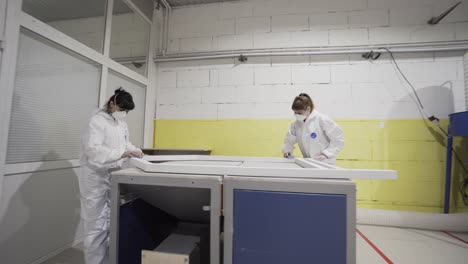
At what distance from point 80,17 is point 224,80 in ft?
5.41

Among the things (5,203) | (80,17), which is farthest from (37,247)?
(80,17)

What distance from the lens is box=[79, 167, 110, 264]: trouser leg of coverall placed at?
1.45m

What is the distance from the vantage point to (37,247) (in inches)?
63.8

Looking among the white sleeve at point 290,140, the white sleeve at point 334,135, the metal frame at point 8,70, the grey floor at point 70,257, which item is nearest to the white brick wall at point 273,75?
the white sleeve at point 290,140

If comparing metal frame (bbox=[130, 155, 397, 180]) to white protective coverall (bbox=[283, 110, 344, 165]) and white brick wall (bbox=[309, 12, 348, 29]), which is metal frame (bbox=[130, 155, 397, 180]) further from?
white brick wall (bbox=[309, 12, 348, 29])

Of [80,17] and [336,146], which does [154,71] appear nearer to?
[80,17]

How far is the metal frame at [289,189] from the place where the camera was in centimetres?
86

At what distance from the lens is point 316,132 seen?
6.30 feet

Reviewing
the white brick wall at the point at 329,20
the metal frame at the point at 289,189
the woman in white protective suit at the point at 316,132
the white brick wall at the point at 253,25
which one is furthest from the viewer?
the white brick wall at the point at 253,25

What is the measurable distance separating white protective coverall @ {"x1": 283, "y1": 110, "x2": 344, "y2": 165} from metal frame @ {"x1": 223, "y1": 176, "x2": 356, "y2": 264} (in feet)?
3.29

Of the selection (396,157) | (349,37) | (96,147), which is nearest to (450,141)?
(396,157)

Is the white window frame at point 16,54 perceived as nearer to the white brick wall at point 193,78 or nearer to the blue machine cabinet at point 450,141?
the white brick wall at point 193,78

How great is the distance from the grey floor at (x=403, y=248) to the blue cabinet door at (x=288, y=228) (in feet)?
3.98

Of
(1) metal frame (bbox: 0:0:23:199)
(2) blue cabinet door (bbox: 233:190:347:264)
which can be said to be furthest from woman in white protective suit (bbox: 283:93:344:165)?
(1) metal frame (bbox: 0:0:23:199)
